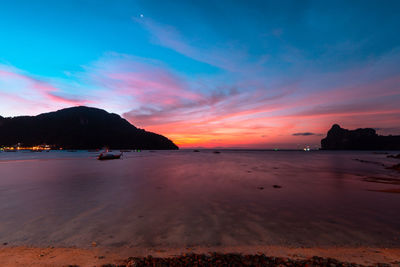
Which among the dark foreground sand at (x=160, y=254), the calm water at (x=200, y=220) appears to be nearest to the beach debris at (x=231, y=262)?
the dark foreground sand at (x=160, y=254)

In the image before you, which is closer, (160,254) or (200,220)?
(160,254)

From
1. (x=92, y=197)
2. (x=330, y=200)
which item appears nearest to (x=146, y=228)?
(x=92, y=197)

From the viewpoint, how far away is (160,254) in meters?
5.91

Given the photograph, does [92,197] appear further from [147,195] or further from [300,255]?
[300,255]

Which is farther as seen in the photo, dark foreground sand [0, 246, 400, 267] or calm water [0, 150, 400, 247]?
calm water [0, 150, 400, 247]

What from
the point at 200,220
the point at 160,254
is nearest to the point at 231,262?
the point at 160,254

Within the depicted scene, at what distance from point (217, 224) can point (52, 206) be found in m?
10.2

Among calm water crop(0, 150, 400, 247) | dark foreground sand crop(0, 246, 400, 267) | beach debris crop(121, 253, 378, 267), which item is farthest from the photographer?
calm water crop(0, 150, 400, 247)

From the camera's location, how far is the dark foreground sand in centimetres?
529

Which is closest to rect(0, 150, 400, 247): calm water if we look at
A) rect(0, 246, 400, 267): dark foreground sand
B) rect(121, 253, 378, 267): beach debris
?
rect(0, 246, 400, 267): dark foreground sand

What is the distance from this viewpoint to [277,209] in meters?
11.2

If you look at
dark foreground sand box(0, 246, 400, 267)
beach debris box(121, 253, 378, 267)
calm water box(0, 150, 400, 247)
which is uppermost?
beach debris box(121, 253, 378, 267)

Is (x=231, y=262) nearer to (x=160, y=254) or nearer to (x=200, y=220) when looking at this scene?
(x=160, y=254)

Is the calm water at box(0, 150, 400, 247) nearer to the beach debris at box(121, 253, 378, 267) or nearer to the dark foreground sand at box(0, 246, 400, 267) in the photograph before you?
the dark foreground sand at box(0, 246, 400, 267)
